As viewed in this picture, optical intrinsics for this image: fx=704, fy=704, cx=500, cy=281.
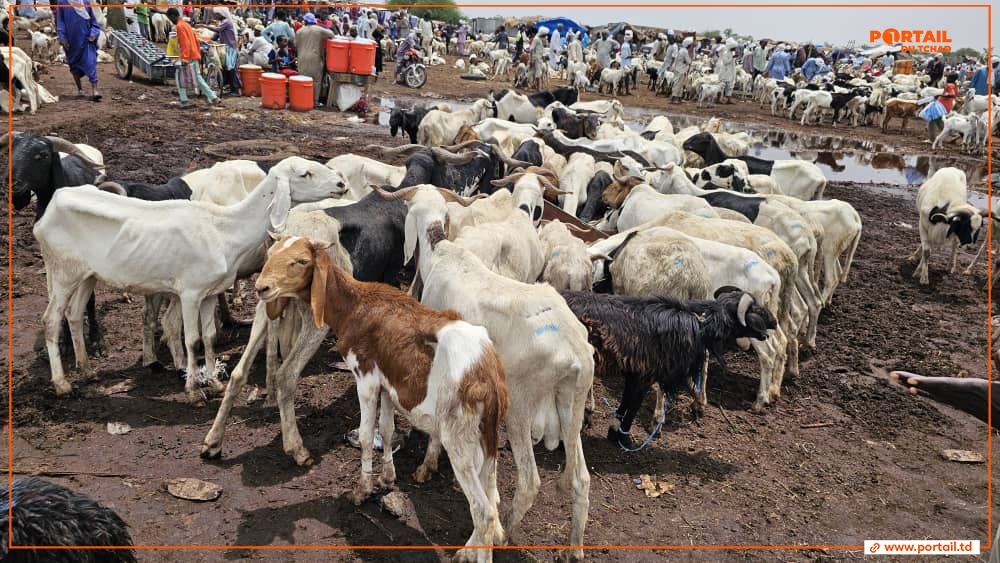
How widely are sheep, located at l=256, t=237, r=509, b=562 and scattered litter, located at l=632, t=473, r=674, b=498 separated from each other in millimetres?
1600

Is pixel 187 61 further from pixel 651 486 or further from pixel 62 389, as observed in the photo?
pixel 651 486

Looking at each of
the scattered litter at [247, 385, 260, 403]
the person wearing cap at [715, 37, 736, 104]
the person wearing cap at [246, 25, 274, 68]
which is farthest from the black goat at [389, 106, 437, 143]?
the person wearing cap at [715, 37, 736, 104]

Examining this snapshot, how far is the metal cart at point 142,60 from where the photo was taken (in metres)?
19.3

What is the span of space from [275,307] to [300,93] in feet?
48.7

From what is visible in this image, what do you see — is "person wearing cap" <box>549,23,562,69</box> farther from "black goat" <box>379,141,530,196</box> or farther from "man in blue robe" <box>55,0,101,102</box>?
"black goat" <box>379,141,530,196</box>

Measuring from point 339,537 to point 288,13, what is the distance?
4000 cm

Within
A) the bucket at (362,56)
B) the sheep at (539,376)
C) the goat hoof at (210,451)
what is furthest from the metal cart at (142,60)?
the sheep at (539,376)

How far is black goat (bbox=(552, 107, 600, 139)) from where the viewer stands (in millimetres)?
14805

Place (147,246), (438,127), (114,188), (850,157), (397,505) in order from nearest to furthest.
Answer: (397,505)
(147,246)
(114,188)
(438,127)
(850,157)

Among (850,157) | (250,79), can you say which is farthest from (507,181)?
(850,157)

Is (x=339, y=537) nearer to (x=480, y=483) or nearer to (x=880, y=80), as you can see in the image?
(x=480, y=483)

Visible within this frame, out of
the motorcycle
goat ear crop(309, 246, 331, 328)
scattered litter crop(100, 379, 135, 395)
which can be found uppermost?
the motorcycle

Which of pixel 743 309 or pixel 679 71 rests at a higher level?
pixel 679 71

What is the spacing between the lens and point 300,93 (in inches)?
715
